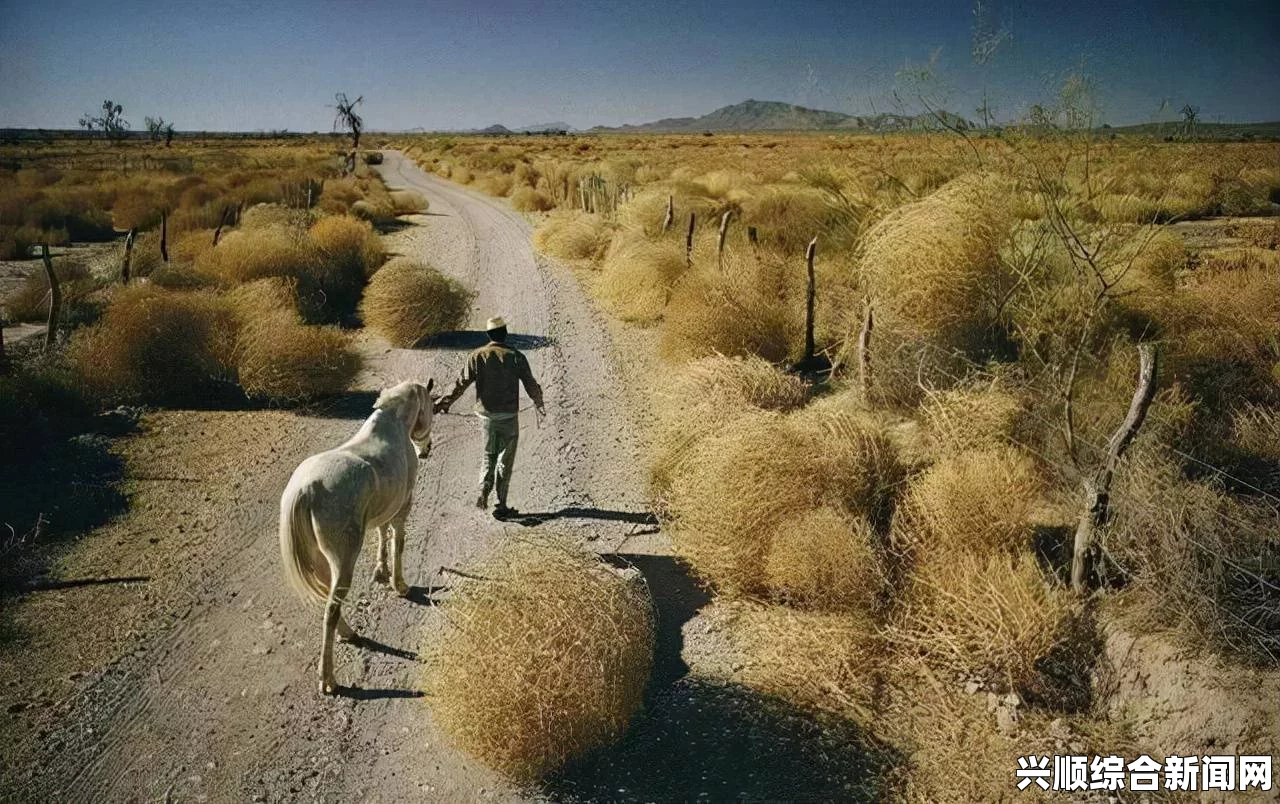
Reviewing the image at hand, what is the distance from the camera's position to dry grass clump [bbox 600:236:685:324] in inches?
516

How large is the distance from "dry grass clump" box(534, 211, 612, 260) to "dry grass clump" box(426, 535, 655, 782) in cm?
1482

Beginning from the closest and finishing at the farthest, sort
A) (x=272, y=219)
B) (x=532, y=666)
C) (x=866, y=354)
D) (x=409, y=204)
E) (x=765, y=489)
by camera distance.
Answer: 1. (x=532, y=666)
2. (x=765, y=489)
3. (x=866, y=354)
4. (x=272, y=219)
5. (x=409, y=204)

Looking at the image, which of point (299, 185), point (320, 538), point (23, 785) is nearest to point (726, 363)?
point (320, 538)

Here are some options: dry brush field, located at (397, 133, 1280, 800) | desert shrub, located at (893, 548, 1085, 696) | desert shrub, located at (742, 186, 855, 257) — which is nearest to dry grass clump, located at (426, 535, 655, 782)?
dry brush field, located at (397, 133, 1280, 800)

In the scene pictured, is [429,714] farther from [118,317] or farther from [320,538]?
[118,317]

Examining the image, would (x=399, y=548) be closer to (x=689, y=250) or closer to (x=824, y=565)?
(x=824, y=565)

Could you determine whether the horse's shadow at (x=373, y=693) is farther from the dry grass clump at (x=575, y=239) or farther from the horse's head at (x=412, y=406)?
the dry grass clump at (x=575, y=239)

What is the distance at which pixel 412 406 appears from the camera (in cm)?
540

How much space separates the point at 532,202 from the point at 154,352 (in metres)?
20.5

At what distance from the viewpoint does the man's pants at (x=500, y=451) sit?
655 centimetres

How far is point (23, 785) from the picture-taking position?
387cm

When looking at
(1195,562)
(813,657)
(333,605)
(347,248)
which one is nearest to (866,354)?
(1195,562)

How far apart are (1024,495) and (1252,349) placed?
4219mm

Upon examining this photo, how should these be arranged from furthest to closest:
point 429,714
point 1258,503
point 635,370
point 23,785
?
1. point 635,370
2. point 1258,503
3. point 429,714
4. point 23,785
